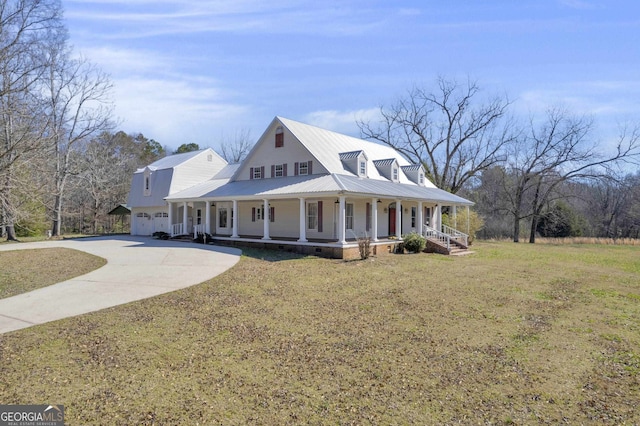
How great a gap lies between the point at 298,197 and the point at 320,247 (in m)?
2.70

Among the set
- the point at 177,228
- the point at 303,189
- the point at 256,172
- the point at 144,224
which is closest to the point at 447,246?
the point at 303,189

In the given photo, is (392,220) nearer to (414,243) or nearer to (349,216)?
(414,243)

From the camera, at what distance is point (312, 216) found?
21312 mm

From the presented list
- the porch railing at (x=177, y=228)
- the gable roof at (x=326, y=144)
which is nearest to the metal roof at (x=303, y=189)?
the gable roof at (x=326, y=144)

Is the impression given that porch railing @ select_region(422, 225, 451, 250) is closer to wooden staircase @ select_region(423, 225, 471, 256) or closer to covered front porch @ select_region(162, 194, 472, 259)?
wooden staircase @ select_region(423, 225, 471, 256)

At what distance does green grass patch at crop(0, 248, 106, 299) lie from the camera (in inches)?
438

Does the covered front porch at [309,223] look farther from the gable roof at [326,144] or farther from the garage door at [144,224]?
the garage door at [144,224]

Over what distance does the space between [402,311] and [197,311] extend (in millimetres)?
4693

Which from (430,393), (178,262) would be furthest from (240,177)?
(430,393)

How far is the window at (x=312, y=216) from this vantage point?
69.5 ft

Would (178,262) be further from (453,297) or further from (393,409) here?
(393,409)

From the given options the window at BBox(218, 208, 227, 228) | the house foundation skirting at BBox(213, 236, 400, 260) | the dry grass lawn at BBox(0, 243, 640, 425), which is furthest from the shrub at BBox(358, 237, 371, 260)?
the window at BBox(218, 208, 227, 228)

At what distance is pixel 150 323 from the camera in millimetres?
7695

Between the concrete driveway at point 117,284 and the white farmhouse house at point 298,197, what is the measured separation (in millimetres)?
4622
